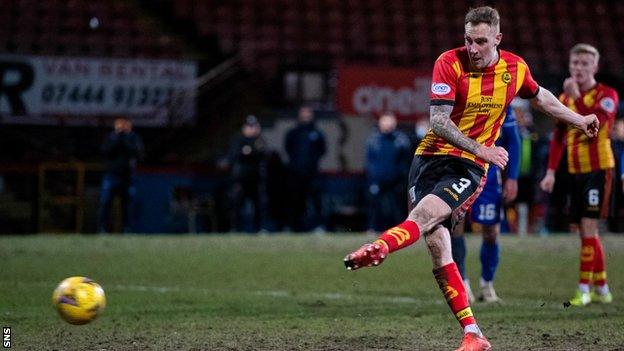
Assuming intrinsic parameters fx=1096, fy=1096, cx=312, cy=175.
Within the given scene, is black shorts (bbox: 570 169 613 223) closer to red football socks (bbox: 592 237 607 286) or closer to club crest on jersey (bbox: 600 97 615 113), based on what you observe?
red football socks (bbox: 592 237 607 286)

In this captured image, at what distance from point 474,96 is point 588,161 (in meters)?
3.37

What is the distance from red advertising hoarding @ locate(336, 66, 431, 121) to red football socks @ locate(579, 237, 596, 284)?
1164 cm

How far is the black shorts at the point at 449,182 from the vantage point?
6.72m

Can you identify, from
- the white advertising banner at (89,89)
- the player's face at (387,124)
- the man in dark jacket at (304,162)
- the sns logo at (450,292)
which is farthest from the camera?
the white advertising banner at (89,89)

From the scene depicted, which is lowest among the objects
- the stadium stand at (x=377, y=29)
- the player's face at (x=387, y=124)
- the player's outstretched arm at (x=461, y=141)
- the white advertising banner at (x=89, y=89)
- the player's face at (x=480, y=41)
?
the player's outstretched arm at (x=461, y=141)

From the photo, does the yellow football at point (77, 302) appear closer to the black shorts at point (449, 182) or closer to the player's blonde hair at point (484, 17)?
the black shorts at point (449, 182)

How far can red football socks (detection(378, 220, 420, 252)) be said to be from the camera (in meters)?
6.20

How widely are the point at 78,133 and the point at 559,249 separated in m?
9.46

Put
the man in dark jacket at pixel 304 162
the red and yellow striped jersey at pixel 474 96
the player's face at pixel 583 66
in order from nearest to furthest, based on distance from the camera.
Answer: the red and yellow striped jersey at pixel 474 96 < the player's face at pixel 583 66 < the man in dark jacket at pixel 304 162

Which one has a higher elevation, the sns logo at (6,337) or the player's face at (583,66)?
the player's face at (583,66)

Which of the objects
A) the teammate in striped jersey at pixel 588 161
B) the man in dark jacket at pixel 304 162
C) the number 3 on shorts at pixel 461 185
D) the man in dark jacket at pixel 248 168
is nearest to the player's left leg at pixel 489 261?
the teammate in striped jersey at pixel 588 161

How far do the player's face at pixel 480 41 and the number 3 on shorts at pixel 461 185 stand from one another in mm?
750

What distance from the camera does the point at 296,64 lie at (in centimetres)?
2208

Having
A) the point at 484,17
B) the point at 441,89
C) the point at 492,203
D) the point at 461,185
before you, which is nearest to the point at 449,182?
the point at 461,185
